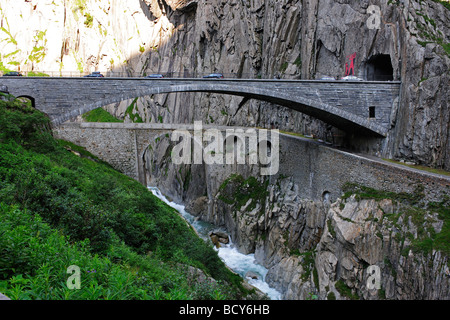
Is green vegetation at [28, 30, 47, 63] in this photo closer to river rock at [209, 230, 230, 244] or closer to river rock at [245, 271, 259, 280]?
river rock at [209, 230, 230, 244]

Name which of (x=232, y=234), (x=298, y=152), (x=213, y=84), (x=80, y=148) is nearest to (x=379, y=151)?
(x=298, y=152)

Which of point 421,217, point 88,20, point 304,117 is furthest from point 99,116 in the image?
point 421,217

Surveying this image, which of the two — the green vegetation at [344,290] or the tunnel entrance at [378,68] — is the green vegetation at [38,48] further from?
the green vegetation at [344,290]

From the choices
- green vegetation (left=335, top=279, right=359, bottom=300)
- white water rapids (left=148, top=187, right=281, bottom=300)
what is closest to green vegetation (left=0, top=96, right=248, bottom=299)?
green vegetation (left=335, top=279, right=359, bottom=300)

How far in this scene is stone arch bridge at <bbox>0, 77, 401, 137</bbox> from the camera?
76.3 ft

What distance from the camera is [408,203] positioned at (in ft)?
53.5

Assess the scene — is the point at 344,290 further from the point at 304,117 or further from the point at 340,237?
the point at 304,117

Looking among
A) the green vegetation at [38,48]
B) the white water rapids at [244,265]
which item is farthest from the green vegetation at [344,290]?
the green vegetation at [38,48]

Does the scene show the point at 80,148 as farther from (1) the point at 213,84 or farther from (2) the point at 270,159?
(2) the point at 270,159

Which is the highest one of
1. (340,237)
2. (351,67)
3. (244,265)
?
(351,67)

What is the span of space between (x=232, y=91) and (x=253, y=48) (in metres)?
18.1

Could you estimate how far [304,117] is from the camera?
3209 cm

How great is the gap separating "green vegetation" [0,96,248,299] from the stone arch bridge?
11.5 ft

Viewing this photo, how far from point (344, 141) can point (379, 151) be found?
5.03 m
